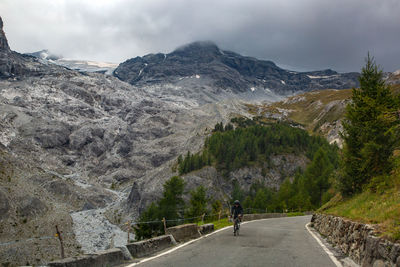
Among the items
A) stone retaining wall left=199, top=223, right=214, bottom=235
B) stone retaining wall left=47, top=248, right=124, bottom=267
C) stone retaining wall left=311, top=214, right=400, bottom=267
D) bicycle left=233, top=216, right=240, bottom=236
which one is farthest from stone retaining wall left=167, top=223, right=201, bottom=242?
stone retaining wall left=311, top=214, right=400, bottom=267

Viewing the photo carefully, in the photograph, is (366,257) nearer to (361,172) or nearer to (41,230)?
(361,172)

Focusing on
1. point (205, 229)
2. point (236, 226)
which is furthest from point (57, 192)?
point (236, 226)

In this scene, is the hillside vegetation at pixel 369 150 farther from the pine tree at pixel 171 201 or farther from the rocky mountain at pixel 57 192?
the pine tree at pixel 171 201

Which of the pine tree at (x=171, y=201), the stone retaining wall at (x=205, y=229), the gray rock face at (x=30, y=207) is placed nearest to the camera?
the stone retaining wall at (x=205, y=229)

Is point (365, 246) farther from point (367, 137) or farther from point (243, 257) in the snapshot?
point (367, 137)

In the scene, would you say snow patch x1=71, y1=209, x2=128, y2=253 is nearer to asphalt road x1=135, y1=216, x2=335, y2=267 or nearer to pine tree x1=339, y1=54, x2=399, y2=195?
pine tree x1=339, y1=54, x2=399, y2=195

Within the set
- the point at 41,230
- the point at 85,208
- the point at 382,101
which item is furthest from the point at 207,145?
the point at 382,101

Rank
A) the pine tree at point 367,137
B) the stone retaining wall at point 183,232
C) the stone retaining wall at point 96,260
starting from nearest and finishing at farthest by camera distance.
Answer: the stone retaining wall at point 96,260
the stone retaining wall at point 183,232
the pine tree at point 367,137

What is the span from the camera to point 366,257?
9.18 m

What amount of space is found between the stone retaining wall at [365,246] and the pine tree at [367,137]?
833 centimetres

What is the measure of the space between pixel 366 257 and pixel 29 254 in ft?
213

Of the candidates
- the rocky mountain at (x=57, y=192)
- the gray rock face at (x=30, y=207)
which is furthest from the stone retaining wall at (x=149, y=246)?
the gray rock face at (x=30, y=207)

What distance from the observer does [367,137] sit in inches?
876

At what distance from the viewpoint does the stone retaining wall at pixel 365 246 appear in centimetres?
755
